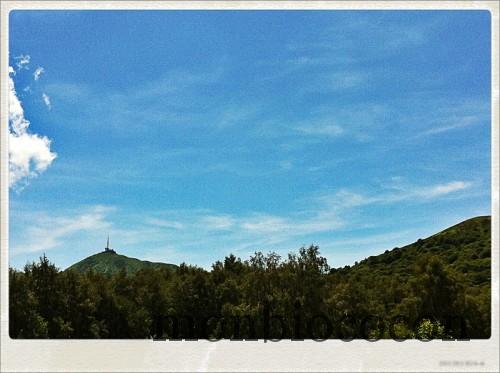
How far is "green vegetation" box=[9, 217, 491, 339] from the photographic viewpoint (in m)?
8.34

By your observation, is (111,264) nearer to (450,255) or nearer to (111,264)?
(111,264)

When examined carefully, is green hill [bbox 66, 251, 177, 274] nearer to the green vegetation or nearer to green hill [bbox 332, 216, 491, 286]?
the green vegetation

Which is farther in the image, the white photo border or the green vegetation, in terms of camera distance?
the green vegetation

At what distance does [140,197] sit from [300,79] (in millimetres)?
2819

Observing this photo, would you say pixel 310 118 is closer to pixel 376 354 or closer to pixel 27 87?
pixel 376 354

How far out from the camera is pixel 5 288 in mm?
6137

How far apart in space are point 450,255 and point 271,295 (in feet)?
10.1

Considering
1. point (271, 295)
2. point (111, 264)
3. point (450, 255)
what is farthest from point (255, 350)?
point (450, 255)

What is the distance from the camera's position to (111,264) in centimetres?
858

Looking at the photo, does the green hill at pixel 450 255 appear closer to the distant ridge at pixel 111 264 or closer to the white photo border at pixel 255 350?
the white photo border at pixel 255 350

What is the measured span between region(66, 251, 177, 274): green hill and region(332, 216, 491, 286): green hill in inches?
119

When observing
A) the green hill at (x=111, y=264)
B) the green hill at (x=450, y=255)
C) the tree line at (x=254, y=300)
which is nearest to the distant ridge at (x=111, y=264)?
the green hill at (x=111, y=264)

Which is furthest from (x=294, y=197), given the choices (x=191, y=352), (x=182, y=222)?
(x=191, y=352)

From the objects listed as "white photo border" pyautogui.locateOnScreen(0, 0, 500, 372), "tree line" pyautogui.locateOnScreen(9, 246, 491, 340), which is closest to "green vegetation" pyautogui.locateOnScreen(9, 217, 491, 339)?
"tree line" pyautogui.locateOnScreen(9, 246, 491, 340)
